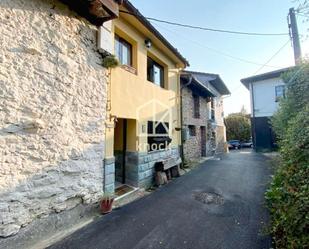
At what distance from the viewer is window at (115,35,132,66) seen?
243 inches

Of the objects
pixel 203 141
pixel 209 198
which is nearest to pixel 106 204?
pixel 209 198

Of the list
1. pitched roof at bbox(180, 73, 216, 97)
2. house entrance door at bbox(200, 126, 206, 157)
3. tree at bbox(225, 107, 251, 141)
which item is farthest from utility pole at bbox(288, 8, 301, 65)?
tree at bbox(225, 107, 251, 141)

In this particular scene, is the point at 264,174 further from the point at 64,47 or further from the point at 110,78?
the point at 64,47

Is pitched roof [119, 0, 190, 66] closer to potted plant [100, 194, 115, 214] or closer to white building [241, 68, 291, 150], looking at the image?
potted plant [100, 194, 115, 214]

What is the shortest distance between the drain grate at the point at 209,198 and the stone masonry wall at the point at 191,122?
5.02m

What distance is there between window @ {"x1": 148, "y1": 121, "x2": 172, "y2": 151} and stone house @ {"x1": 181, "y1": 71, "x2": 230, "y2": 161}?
210 cm

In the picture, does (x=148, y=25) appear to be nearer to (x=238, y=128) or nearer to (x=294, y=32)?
(x=294, y=32)

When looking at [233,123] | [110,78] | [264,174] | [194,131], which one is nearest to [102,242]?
[110,78]

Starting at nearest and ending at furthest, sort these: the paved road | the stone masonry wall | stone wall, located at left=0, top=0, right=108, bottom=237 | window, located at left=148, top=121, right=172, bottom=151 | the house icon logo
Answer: stone wall, located at left=0, top=0, right=108, bottom=237 → the paved road → the house icon logo → window, located at left=148, top=121, right=172, bottom=151 → the stone masonry wall

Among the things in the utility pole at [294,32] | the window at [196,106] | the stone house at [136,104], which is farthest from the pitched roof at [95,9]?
the window at [196,106]

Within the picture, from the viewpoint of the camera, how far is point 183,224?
4059 millimetres

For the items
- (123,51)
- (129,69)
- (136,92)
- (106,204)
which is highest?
(123,51)

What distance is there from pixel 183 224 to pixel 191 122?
27.8 feet

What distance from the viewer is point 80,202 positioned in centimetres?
432
